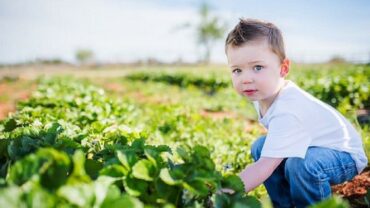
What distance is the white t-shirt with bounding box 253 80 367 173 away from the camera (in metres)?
2.24

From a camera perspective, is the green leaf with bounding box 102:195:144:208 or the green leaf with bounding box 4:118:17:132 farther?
the green leaf with bounding box 4:118:17:132

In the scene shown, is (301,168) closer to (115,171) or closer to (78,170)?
(115,171)

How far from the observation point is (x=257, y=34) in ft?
8.07

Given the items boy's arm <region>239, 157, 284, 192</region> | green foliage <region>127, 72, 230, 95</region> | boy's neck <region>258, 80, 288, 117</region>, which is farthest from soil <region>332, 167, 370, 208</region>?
green foliage <region>127, 72, 230, 95</region>

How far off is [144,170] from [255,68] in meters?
1.15

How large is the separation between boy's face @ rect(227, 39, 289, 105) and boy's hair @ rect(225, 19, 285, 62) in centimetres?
3

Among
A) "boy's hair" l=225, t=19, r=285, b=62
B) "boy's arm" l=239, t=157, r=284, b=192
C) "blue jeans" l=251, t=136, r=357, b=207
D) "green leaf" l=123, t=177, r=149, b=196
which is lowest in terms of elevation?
"blue jeans" l=251, t=136, r=357, b=207

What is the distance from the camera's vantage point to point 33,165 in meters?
1.29

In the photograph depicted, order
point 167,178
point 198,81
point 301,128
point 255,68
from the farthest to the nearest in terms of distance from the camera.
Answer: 1. point 198,81
2. point 255,68
3. point 301,128
4. point 167,178

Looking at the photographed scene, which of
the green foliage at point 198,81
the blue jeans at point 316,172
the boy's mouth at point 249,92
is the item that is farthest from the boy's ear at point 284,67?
the green foliage at point 198,81

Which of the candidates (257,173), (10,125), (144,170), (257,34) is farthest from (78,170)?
(10,125)

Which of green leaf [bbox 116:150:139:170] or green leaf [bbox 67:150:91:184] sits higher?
green leaf [bbox 67:150:91:184]

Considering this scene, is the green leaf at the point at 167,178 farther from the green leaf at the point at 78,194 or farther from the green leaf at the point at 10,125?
the green leaf at the point at 10,125

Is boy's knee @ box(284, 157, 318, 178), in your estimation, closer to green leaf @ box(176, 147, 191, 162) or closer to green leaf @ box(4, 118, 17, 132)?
green leaf @ box(176, 147, 191, 162)
